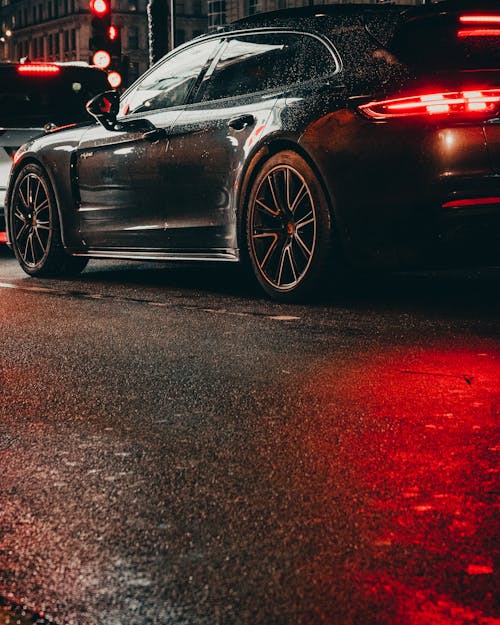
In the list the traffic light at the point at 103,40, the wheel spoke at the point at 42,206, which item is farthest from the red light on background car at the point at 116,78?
the wheel spoke at the point at 42,206

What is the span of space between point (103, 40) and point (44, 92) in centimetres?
739

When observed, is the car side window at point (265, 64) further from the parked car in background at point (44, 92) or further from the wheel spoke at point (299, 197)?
the parked car in background at point (44, 92)

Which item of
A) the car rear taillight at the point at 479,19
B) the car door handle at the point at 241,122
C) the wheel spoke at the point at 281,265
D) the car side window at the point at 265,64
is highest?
the car rear taillight at the point at 479,19

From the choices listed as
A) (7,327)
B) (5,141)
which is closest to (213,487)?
(7,327)

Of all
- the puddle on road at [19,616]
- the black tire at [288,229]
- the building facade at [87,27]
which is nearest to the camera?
the puddle on road at [19,616]

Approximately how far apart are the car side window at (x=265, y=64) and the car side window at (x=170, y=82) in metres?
0.18

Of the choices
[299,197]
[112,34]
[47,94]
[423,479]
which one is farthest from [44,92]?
[423,479]

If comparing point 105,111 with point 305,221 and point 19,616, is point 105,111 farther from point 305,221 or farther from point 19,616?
point 19,616

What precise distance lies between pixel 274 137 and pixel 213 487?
13.4ft

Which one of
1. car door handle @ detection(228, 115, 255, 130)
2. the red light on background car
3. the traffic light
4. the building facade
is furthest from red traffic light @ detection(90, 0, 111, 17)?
the building facade

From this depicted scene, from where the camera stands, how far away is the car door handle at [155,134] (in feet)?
27.6

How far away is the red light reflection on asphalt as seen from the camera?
2.83m

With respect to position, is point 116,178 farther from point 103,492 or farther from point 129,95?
point 103,492

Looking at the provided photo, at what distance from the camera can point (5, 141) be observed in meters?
12.5
